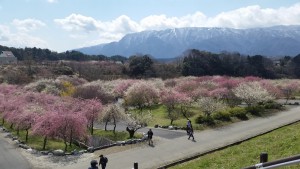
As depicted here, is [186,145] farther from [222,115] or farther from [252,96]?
[252,96]

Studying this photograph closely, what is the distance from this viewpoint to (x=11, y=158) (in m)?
26.5

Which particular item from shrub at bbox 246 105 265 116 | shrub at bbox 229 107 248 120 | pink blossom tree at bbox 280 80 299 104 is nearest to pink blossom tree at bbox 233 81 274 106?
shrub at bbox 246 105 265 116

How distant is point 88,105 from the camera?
35125 millimetres

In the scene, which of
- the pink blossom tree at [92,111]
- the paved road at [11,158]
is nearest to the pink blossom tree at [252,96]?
the pink blossom tree at [92,111]

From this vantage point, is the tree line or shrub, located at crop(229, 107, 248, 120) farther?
the tree line

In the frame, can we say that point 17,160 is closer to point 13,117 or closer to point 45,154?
point 45,154

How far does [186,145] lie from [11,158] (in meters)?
13.6

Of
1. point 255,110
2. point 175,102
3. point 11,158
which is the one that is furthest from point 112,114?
point 255,110

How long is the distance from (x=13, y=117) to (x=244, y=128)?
2283 cm

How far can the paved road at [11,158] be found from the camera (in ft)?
80.4

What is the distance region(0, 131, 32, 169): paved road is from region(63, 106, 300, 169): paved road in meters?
3.43

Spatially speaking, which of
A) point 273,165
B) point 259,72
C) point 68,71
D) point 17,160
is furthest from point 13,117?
point 259,72

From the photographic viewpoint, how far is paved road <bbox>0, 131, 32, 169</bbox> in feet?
80.4

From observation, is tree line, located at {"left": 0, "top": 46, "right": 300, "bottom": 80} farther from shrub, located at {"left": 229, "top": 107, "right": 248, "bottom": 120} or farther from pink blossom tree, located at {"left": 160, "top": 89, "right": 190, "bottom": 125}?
shrub, located at {"left": 229, "top": 107, "right": 248, "bottom": 120}
